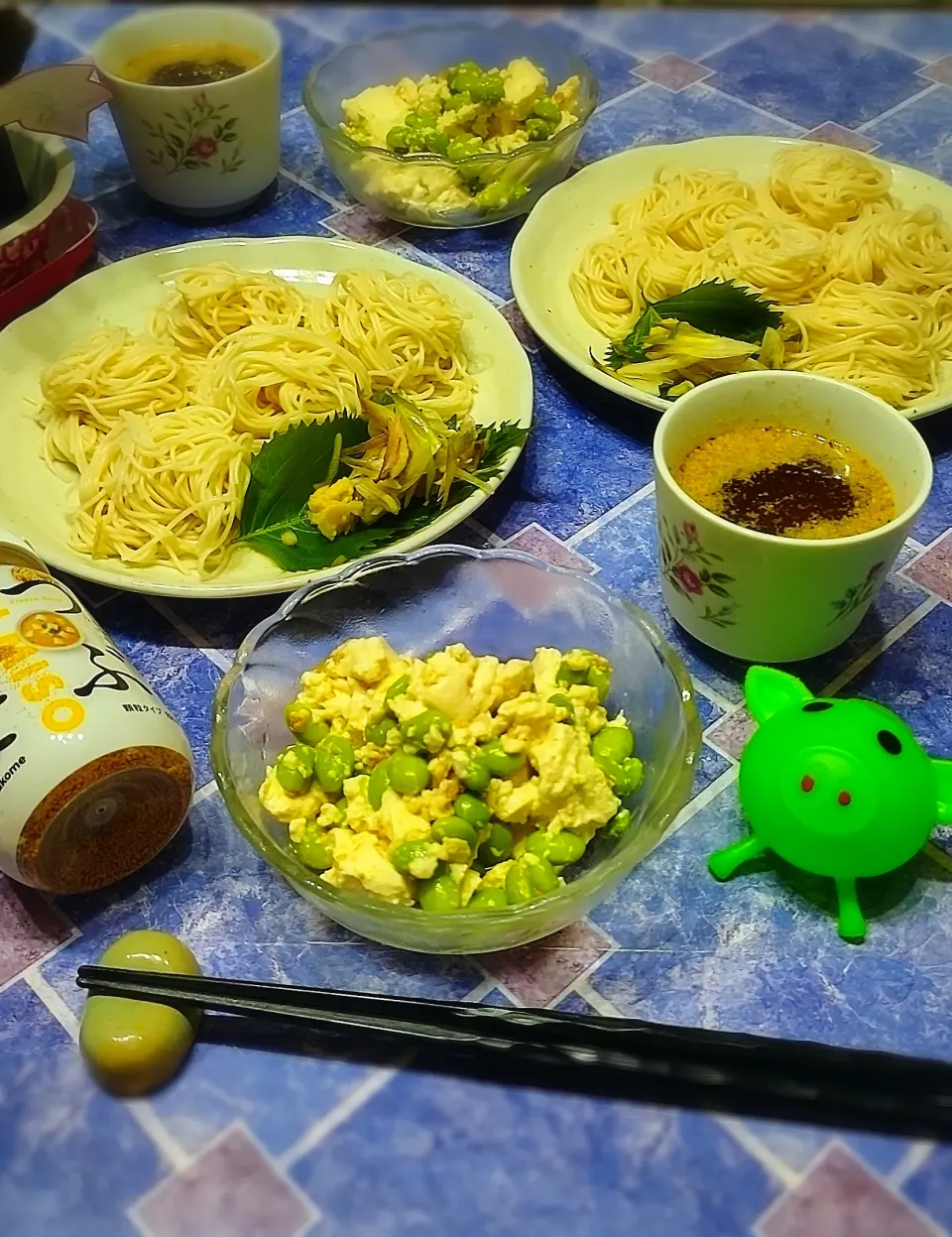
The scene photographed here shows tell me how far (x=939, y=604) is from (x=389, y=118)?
1157 mm

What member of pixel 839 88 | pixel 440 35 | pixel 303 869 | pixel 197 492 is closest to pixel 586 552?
pixel 197 492

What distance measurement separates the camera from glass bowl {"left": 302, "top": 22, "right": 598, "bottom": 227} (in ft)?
5.56

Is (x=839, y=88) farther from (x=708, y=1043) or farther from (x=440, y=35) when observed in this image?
(x=708, y=1043)

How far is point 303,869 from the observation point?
2.96 feet

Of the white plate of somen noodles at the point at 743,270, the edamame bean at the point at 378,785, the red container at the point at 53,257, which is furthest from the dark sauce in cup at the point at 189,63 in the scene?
the edamame bean at the point at 378,785

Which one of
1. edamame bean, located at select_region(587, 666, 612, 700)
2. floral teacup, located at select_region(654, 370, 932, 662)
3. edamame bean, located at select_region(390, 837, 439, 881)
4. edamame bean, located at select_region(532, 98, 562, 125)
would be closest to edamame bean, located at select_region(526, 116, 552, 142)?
edamame bean, located at select_region(532, 98, 562, 125)

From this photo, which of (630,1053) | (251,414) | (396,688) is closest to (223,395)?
(251,414)

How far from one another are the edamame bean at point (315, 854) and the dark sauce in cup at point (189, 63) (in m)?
1.30

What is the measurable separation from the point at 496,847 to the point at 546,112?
127cm

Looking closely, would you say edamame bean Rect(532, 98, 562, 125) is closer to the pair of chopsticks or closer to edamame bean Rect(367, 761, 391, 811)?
edamame bean Rect(367, 761, 391, 811)

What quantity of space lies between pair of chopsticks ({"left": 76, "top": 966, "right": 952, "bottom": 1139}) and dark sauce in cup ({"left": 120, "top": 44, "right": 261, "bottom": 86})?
1.40 meters

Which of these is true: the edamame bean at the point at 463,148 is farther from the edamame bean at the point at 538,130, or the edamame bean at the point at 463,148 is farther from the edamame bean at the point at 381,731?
the edamame bean at the point at 381,731

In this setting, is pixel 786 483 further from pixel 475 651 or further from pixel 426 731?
pixel 426 731

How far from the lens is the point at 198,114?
1.69m
